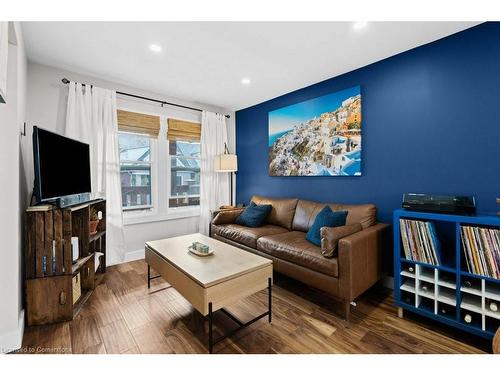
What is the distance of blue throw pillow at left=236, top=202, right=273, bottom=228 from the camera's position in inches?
122

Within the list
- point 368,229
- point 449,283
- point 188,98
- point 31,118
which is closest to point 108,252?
point 31,118

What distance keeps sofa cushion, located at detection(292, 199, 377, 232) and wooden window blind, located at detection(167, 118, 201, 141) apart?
2.03 meters

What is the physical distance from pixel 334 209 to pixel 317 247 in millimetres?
643

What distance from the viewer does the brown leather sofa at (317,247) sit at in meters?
1.86

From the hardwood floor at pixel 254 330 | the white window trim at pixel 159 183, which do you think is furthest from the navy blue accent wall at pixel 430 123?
the white window trim at pixel 159 183

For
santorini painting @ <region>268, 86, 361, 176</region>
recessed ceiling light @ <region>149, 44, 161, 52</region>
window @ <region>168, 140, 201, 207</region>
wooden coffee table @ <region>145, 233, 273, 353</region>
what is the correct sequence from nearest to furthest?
wooden coffee table @ <region>145, 233, 273, 353</region>
recessed ceiling light @ <region>149, 44, 161, 52</region>
santorini painting @ <region>268, 86, 361, 176</region>
window @ <region>168, 140, 201, 207</region>

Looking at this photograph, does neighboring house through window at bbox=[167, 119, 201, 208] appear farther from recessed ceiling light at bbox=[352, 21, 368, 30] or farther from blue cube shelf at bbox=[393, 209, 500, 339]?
blue cube shelf at bbox=[393, 209, 500, 339]

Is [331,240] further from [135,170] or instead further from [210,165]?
[135,170]

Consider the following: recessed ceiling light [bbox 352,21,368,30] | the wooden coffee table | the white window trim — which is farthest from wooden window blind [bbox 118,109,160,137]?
recessed ceiling light [bbox 352,21,368,30]

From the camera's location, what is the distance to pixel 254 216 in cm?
313

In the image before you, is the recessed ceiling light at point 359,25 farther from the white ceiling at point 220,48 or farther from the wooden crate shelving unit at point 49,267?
the wooden crate shelving unit at point 49,267

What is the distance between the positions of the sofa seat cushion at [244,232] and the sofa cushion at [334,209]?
24cm
